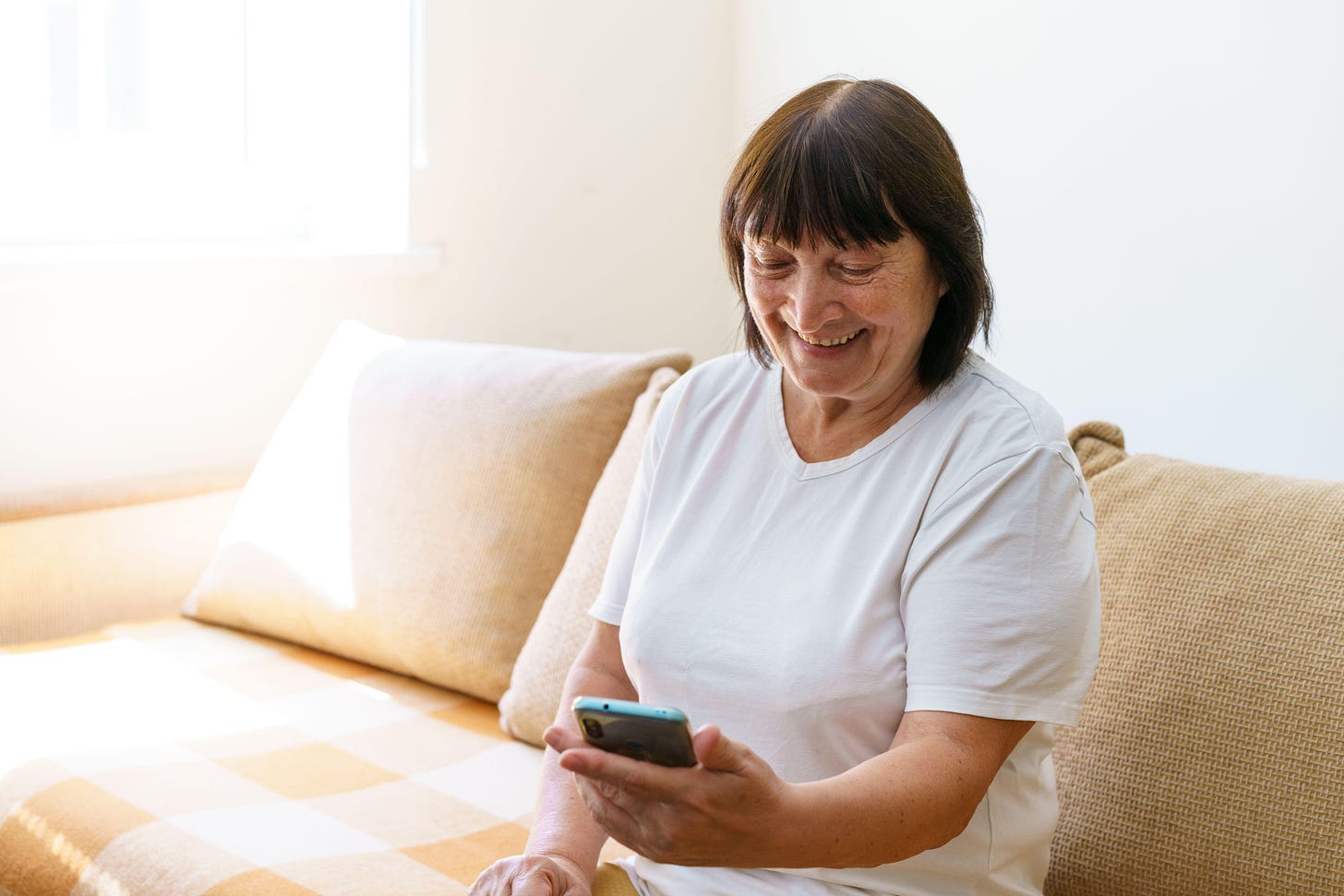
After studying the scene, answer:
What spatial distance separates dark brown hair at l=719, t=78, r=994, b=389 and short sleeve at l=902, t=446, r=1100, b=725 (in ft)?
0.46

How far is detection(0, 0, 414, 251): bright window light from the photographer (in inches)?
89.4

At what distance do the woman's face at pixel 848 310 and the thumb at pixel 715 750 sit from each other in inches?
15.1

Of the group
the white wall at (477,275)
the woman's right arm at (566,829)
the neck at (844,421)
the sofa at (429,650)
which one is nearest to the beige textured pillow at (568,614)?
the sofa at (429,650)

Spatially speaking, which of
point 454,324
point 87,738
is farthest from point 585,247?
point 87,738

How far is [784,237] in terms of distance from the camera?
114 centimetres

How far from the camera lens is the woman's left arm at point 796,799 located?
885mm

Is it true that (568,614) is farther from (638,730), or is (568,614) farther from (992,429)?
(638,730)

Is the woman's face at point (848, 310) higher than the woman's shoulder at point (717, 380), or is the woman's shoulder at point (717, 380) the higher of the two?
the woman's face at point (848, 310)

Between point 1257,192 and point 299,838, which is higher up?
point 1257,192

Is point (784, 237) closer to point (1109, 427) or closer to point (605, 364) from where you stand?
point (1109, 427)

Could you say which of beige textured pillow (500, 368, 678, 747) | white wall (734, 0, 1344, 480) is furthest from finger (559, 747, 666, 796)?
white wall (734, 0, 1344, 480)

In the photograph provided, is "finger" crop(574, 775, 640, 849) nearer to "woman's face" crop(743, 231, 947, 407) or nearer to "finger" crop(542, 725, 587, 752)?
"finger" crop(542, 725, 587, 752)

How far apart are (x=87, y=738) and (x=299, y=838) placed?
403 millimetres

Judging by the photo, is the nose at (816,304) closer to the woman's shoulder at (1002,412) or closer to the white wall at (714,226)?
the woman's shoulder at (1002,412)
